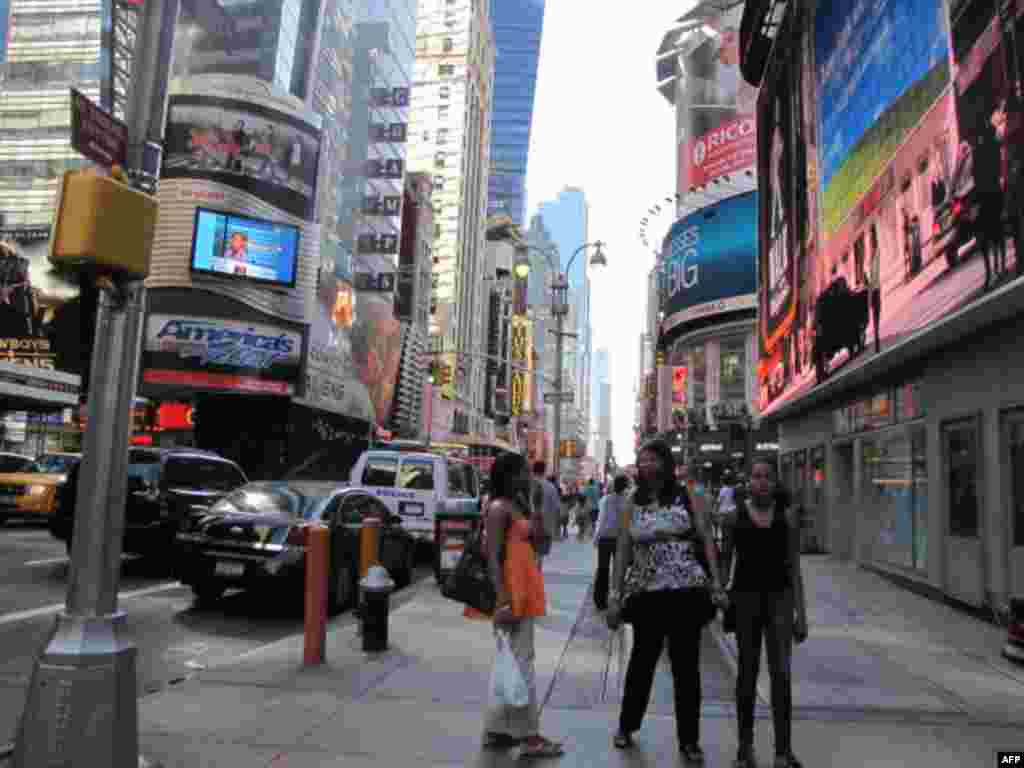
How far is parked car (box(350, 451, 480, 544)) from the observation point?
56.7 ft

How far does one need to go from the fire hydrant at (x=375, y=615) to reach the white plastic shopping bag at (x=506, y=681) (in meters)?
2.90

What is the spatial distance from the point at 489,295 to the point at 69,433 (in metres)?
66.2

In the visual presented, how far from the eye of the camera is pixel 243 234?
120 feet

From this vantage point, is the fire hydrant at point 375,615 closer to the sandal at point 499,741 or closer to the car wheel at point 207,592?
the sandal at point 499,741

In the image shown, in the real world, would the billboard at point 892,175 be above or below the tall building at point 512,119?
below

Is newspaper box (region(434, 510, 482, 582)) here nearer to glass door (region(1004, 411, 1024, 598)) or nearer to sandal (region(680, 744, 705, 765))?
glass door (region(1004, 411, 1024, 598))

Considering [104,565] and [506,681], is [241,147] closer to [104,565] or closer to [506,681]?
[104,565]

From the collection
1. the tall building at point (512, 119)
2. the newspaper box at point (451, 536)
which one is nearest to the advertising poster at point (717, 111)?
the newspaper box at point (451, 536)

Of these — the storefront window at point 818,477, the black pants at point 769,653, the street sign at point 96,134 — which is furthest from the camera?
the storefront window at point 818,477

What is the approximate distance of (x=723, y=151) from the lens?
7531 cm

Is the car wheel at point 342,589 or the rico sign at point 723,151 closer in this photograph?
the car wheel at point 342,589

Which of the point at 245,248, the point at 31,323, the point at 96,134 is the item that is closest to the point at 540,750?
the point at 96,134

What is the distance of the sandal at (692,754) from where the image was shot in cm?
515

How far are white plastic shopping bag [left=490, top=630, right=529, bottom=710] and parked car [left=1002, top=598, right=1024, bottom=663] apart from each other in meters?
5.66
